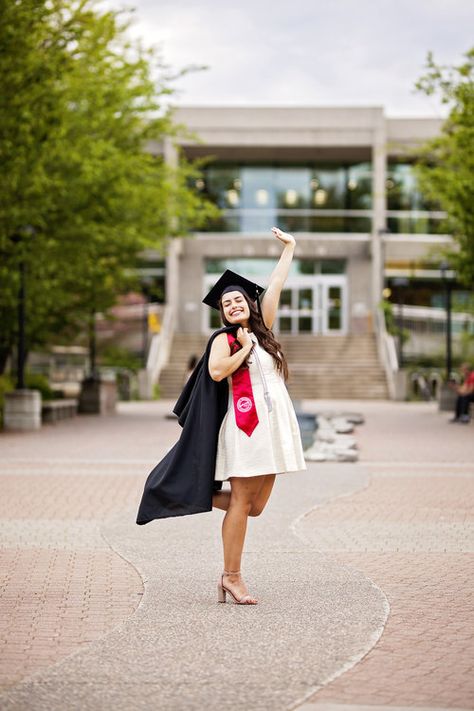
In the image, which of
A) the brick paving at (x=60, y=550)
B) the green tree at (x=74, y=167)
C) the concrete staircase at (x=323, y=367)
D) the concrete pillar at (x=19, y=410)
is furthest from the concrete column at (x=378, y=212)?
the brick paving at (x=60, y=550)

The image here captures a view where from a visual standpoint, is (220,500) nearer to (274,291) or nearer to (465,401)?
(274,291)

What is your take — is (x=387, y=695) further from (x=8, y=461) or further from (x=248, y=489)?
(x=8, y=461)

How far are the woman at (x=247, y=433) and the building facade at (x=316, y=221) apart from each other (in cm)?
4233

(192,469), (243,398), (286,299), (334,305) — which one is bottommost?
(192,469)

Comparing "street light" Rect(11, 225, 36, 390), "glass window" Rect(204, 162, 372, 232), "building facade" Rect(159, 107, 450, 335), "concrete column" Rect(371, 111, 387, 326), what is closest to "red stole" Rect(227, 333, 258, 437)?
"street light" Rect(11, 225, 36, 390)

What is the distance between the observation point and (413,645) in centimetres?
568

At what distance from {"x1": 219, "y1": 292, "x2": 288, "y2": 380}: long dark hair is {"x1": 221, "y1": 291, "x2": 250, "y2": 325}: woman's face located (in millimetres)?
38

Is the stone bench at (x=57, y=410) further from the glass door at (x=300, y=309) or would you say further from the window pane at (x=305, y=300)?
the window pane at (x=305, y=300)

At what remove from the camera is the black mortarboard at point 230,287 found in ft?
22.3

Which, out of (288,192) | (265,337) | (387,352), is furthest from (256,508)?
(288,192)

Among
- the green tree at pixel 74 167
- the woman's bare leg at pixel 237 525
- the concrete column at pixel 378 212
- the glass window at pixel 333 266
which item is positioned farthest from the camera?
the glass window at pixel 333 266

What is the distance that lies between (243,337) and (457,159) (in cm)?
2029

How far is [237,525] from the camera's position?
663cm

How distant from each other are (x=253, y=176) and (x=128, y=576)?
47.6m
